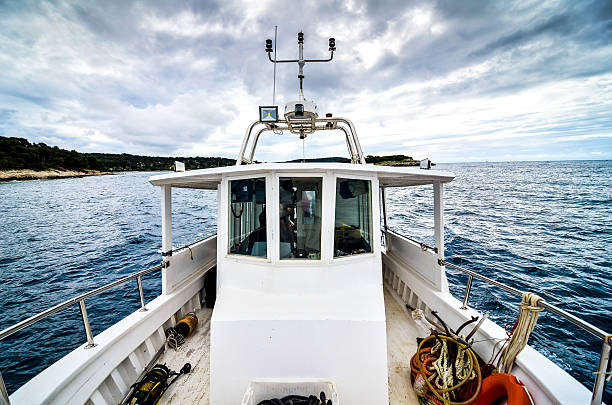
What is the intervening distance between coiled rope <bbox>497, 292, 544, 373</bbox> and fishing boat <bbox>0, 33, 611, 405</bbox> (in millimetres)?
11

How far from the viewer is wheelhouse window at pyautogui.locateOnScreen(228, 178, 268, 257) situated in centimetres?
325

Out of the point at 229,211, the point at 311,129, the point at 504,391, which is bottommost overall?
the point at 504,391

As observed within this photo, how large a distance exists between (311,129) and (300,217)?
86.6 inches

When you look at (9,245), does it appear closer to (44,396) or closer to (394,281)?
(44,396)

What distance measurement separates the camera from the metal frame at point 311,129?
14.5ft

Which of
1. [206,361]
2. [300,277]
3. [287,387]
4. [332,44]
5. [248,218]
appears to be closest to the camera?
[287,387]

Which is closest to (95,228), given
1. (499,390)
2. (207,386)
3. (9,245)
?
(9,245)

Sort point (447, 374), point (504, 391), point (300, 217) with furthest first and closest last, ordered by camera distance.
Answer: point (300, 217) < point (447, 374) < point (504, 391)

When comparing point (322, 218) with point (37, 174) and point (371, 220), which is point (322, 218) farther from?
point (37, 174)

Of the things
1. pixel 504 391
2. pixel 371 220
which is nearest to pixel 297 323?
pixel 371 220

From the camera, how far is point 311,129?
15.8ft

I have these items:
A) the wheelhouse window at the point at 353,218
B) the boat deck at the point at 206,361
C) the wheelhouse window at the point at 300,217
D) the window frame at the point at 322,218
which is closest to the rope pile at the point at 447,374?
the boat deck at the point at 206,361

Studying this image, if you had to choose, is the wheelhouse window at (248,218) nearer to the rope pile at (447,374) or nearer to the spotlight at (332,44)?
the rope pile at (447,374)

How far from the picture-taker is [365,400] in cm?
262
